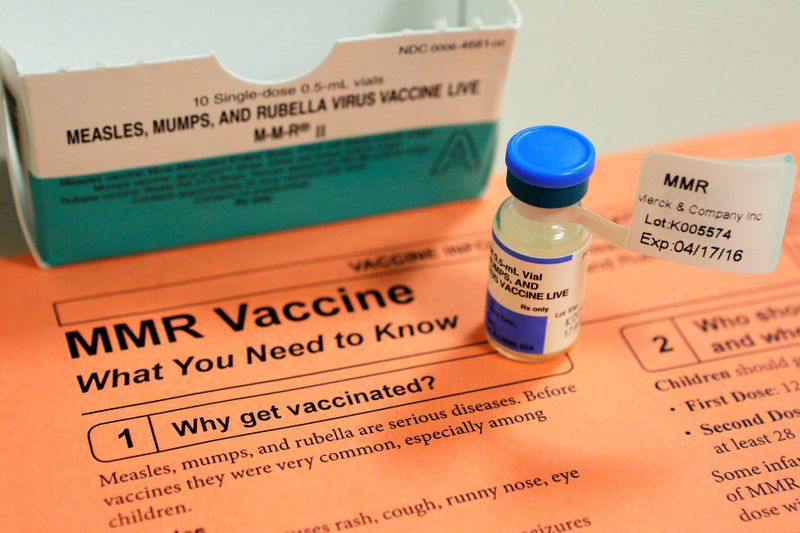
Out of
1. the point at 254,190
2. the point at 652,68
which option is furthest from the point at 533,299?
the point at 652,68

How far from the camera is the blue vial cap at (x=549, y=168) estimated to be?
1.79ft

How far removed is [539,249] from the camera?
0.58 metres

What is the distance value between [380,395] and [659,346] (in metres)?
0.21

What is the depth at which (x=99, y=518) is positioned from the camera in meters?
0.54

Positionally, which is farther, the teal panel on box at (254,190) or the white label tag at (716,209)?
the teal panel on box at (254,190)

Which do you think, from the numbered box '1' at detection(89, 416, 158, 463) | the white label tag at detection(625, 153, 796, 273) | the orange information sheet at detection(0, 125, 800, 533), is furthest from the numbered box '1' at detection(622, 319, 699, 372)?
the numbered box '1' at detection(89, 416, 158, 463)

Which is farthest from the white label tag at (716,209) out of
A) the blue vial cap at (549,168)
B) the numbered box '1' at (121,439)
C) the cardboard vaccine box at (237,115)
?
the numbered box '1' at (121,439)

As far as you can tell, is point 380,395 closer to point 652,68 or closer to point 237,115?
point 237,115

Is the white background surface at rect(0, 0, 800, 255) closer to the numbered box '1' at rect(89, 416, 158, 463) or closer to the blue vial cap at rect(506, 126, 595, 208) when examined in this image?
the blue vial cap at rect(506, 126, 595, 208)

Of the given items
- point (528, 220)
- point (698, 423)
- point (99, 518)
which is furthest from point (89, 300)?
point (698, 423)

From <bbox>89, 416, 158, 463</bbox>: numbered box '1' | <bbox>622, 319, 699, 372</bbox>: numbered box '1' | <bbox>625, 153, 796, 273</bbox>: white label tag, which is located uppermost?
<bbox>625, 153, 796, 273</bbox>: white label tag

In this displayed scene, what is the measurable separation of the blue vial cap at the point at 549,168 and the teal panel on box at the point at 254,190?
163 millimetres

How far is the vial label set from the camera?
1.90ft

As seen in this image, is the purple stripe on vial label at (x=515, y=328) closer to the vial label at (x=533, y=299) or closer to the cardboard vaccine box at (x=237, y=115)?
the vial label at (x=533, y=299)
